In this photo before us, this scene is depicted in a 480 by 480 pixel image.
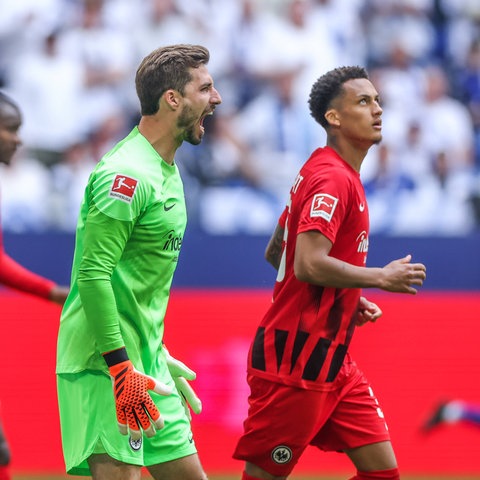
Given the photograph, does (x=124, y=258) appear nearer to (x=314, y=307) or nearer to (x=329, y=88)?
(x=314, y=307)

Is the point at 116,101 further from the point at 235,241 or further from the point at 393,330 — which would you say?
the point at 393,330

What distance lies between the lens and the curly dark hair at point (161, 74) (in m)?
4.46

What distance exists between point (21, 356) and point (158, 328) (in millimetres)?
3744

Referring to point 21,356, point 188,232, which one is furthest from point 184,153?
point 21,356

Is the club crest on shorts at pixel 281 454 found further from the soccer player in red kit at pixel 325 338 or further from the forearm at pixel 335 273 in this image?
the forearm at pixel 335 273

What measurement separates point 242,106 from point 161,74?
649 centimetres

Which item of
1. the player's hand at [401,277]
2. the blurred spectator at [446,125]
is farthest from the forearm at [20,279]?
the blurred spectator at [446,125]

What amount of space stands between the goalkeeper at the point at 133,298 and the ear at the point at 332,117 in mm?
829

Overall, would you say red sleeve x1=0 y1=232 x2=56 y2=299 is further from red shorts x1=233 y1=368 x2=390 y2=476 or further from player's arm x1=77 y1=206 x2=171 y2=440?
player's arm x1=77 y1=206 x2=171 y2=440

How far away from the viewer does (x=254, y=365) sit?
5172mm

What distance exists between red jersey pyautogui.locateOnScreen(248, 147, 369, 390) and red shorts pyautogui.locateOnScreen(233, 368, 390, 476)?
0.07m

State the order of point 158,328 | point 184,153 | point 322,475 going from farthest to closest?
point 184,153 < point 322,475 < point 158,328

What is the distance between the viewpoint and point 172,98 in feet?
14.7

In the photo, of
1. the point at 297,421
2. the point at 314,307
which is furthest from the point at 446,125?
the point at 297,421
